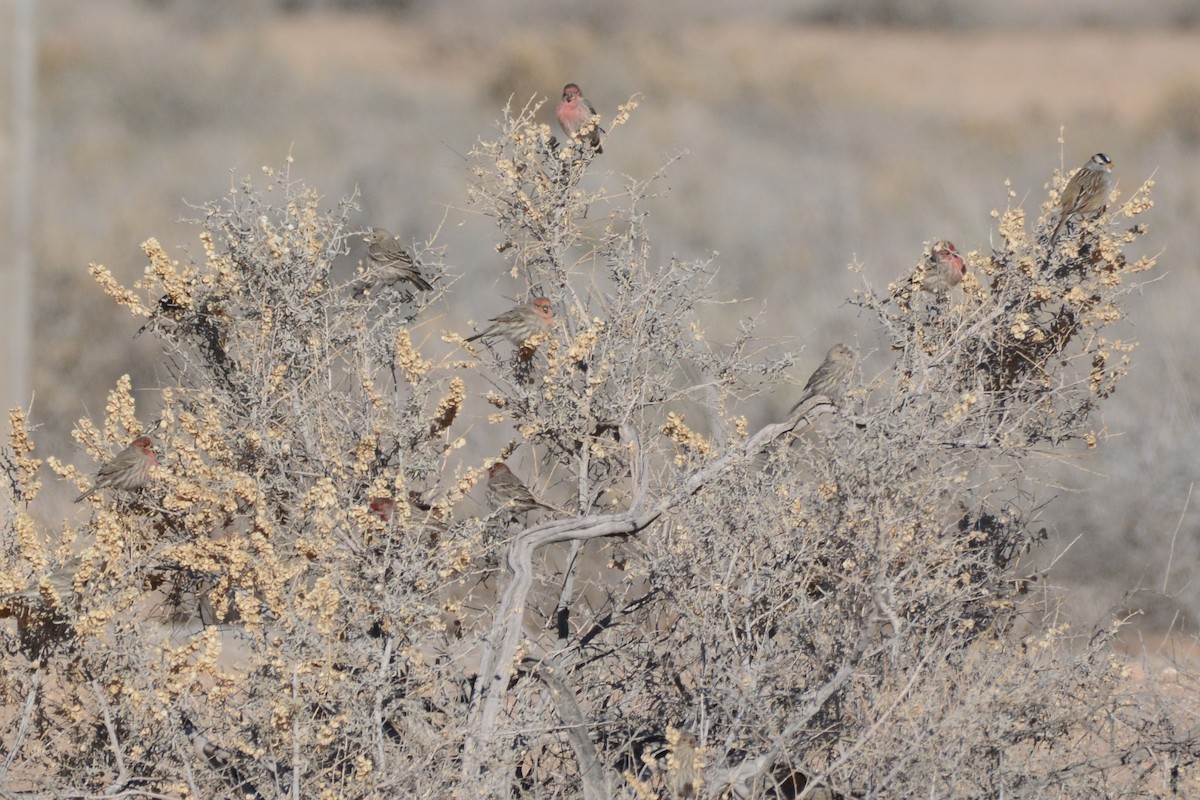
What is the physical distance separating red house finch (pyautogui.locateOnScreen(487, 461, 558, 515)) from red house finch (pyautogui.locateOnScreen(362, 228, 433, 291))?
1.01 meters

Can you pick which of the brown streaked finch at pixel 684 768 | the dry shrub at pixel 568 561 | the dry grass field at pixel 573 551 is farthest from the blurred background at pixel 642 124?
the brown streaked finch at pixel 684 768

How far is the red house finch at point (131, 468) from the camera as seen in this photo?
6621 mm

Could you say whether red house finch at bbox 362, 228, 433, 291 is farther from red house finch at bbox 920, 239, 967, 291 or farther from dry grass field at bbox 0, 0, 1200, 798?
red house finch at bbox 920, 239, 967, 291

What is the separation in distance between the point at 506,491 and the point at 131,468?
182 cm

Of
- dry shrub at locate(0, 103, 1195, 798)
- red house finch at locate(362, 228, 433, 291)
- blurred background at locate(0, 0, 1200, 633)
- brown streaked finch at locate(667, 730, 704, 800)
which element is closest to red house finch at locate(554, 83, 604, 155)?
dry shrub at locate(0, 103, 1195, 798)

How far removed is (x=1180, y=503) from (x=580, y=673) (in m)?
8.14

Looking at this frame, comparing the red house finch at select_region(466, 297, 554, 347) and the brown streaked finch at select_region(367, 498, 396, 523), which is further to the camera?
the red house finch at select_region(466, 297, 554, 347)

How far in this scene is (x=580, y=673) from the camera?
287 inches

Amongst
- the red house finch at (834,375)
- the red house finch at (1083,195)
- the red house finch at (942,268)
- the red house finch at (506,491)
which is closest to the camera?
the red house finch at (1083,195)

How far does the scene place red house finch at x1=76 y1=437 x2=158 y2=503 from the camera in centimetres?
662

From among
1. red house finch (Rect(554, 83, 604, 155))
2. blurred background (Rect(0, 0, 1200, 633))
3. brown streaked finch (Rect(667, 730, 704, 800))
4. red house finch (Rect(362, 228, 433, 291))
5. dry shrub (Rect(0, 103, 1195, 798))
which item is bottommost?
brown streaked finch (Rect(667, 730, 704, 800))

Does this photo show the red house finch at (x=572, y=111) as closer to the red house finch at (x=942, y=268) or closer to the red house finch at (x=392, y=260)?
the red house finch at (x=392, y=260)

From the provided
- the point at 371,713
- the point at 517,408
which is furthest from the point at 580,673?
the point at 371,713

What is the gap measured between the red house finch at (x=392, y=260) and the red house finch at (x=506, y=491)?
1.01m
